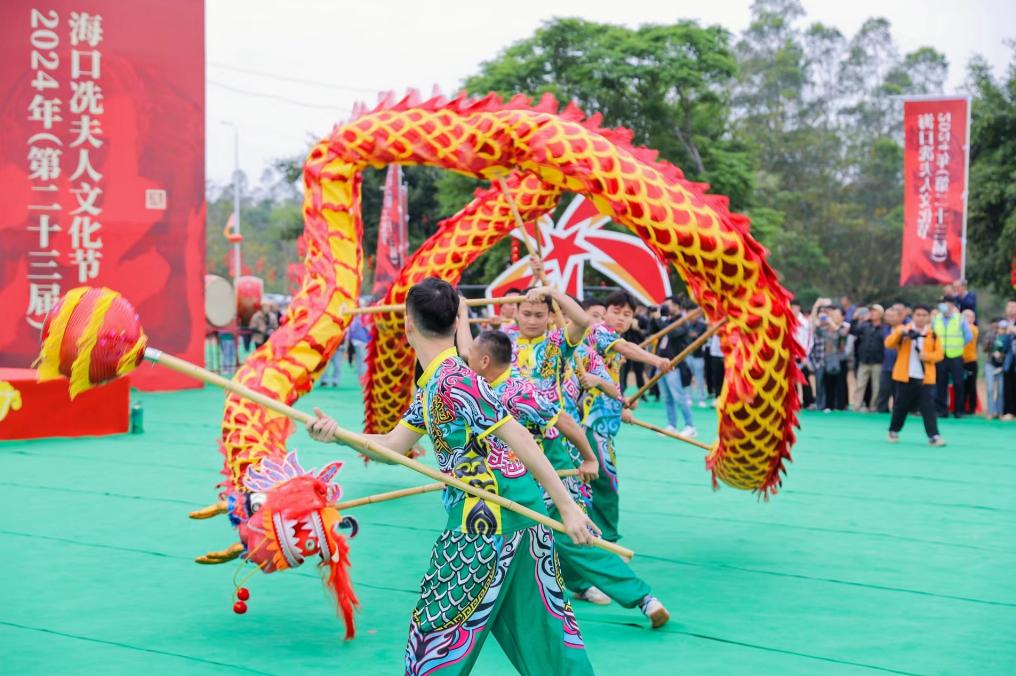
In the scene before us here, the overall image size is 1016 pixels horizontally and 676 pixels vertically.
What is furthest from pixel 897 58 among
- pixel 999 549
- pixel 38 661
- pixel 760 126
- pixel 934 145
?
pixel 38 661

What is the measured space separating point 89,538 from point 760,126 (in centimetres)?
3030

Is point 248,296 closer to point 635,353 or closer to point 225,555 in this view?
point 635,353

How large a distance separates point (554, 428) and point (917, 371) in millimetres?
6557

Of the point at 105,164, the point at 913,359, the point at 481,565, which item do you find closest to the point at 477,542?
the point at 481,565

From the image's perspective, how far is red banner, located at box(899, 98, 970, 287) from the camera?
528 inches

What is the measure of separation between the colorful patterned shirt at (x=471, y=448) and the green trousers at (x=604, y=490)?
247 cm

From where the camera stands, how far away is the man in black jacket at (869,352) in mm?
13203

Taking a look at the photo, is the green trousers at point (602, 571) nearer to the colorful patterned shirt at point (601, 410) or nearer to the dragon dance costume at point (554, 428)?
the dragon dance costume at point (554, 428)

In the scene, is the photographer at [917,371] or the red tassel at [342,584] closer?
the red tassel at [342,584]

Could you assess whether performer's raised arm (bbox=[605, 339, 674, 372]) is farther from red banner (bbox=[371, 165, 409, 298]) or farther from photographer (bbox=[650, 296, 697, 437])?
red banner (bbox=[371, 165, 409, 298])

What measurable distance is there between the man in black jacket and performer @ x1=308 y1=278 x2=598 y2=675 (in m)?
10.7

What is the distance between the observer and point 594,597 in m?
5.23

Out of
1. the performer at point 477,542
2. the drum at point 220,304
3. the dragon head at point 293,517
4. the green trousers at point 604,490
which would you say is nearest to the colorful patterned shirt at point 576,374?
the green trousers at point 604,490

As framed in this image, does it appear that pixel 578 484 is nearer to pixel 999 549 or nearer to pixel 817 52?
pixel 999 549
